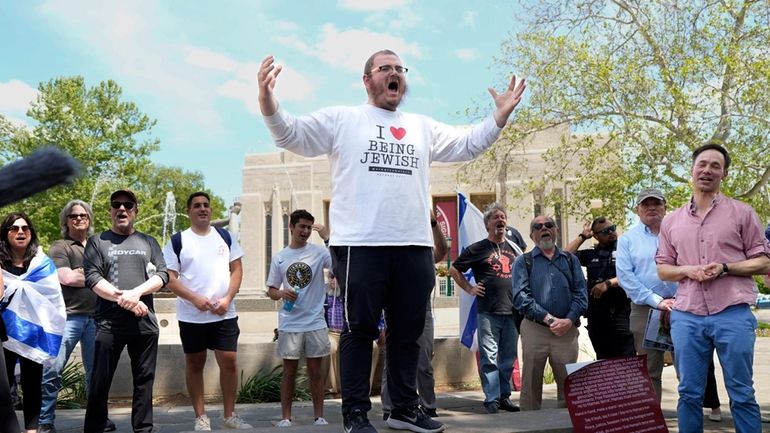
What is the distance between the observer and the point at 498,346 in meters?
7.64

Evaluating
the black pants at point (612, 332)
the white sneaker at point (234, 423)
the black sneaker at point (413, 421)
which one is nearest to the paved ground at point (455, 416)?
the black sneaker at point (413, 421)

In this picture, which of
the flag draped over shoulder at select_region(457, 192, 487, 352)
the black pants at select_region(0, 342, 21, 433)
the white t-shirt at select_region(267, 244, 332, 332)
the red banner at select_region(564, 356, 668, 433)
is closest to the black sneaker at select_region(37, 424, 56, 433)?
the black pants at select_region(0, 342, 21, 433)

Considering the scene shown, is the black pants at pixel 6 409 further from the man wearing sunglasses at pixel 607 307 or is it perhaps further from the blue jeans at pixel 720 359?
the man wearing sunglasses at pixel 607 307

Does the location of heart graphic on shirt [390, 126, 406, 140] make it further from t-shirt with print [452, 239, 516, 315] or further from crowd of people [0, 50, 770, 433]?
t-shirt with print [452, 239, 516, 315]

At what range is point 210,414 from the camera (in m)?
7.27

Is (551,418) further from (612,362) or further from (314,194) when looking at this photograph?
(314,194)

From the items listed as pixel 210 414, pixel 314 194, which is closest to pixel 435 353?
pixel 210 414

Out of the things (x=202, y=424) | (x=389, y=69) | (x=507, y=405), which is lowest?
(x=507, y=405)

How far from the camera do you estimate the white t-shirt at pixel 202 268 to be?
609 centimetres

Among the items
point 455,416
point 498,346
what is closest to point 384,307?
point 455,416

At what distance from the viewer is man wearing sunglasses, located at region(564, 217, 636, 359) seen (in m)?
7.23

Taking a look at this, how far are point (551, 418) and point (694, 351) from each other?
99 centimetres

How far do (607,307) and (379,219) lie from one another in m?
4.00

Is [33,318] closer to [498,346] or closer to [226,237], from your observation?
[226,237]
